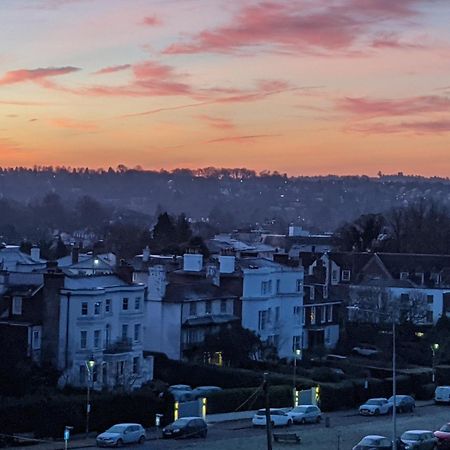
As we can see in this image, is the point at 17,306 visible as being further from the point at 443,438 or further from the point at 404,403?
the point at 443,438

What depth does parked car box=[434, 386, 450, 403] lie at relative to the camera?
60.9 metres

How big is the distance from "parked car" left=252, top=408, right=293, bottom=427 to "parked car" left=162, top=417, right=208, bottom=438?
3.15 m

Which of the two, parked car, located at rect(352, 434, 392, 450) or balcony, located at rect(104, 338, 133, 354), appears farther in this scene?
balcony, located at rect(104, 338, 133, 354)

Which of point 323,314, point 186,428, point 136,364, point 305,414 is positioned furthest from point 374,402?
point 323,314

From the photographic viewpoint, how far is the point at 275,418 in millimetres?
50594

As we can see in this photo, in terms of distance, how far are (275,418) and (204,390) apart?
395 centimetres

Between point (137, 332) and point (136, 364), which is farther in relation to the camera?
point (137, 332)

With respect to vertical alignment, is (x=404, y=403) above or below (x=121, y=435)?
below

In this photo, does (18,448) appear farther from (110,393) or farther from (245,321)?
(245,321)

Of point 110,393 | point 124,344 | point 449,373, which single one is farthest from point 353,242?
point 110,393

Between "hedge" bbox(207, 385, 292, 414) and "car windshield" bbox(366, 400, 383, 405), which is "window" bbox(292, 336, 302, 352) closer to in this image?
"car windshield" bbox(366, 400, 383, 405)

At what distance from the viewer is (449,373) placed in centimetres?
6775

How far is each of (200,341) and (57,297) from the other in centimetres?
1061

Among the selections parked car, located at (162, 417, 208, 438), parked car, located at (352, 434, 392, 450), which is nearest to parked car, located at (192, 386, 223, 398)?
parked car, located at (162, 417, 208, 438)
